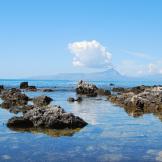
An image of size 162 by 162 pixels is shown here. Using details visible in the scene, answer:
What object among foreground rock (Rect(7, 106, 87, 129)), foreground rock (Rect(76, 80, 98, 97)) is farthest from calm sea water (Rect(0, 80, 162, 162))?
foreground rock (Rect(76, 80, 98, 97))

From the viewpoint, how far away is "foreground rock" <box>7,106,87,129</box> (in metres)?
26.2

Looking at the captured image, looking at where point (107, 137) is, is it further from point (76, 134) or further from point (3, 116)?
point (3, 116)

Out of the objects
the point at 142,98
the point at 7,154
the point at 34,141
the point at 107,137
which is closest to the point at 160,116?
the point at 142,98

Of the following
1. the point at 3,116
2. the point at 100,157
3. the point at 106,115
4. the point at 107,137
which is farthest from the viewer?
the point at 106,115

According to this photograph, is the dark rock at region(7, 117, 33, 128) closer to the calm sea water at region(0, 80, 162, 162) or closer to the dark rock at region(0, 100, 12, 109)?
the calm sea water at region(0, 80, 162, 162)

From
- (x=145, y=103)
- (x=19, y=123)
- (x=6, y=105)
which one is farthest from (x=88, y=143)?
(x=6, y=105)

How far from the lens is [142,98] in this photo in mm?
43312

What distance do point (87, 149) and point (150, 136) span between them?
16.7ft

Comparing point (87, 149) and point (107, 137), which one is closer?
point (87, 149)

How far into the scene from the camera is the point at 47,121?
26359 mm

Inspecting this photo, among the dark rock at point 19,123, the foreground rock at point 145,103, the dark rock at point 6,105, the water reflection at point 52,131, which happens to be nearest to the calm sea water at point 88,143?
the water reflection at point 52,131

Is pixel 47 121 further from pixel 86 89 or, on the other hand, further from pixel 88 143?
Answer: pixel 86 89

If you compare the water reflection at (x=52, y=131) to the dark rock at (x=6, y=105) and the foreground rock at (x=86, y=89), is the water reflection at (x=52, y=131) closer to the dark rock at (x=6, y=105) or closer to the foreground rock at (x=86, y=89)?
the dark rock at (x=6, y=105)

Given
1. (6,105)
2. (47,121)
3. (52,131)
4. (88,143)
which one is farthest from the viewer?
(6,105)
